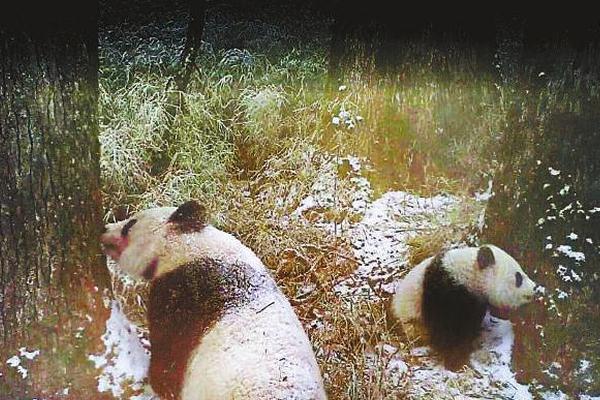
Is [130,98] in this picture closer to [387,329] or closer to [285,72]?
[285,72]

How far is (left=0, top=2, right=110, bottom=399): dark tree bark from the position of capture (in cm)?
261

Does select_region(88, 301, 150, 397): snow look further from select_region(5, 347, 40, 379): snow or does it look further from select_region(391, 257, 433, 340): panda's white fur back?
select_region(391, 257, 433, 340): panda's white fur back

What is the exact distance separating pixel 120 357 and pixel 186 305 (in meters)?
0.28

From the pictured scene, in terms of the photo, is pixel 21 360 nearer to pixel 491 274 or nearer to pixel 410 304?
pixel 410 304

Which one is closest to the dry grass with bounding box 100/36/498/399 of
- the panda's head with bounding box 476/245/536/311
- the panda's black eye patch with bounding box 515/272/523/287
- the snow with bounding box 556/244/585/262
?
the panda's head with bounding box 476/245/536/311

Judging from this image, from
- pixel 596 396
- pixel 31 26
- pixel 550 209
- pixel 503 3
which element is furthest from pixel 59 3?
pixel 596 396

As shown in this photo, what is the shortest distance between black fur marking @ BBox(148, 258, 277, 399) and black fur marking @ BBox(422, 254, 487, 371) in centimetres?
49

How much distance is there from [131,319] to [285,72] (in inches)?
36.0

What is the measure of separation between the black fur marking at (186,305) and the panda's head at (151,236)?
6cm

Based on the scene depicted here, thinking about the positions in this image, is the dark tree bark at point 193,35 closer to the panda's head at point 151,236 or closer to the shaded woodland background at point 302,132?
the shaded woodland background at point 302,132

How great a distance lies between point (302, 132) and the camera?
8.75 ft

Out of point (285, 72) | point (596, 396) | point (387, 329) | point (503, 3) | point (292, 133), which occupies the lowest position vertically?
point (596, 396)

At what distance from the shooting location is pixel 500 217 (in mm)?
2705

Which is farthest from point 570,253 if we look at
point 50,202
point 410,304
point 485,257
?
point 50,202
